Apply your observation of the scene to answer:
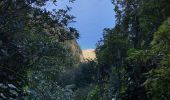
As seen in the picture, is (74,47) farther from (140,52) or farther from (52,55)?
(52,55)

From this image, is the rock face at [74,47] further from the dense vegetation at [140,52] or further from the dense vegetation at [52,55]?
the dense vegetation at [140,52]

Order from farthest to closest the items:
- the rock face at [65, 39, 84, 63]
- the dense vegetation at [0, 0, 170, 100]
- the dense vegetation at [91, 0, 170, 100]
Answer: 1. the rock face at [65, 39, 84, 63]
2. the dense vegetation at [91, 0, 170, 100]
3. the dense vegetation at [0, 0, 170, 100]

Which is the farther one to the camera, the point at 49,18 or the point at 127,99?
the point at 127,99

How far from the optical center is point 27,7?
9.88 meters

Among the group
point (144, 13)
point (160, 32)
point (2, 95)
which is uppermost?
point (144, 13)

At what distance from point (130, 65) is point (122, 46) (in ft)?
66.4

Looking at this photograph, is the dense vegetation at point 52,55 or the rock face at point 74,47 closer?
the dense vegetation at point 52,55

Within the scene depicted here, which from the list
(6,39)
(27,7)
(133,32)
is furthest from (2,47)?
(133,32)

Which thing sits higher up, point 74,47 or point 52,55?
point 74,47

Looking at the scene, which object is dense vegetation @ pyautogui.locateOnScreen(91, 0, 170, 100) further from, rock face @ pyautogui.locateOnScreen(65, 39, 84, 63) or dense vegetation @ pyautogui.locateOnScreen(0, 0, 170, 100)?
rock face @ pyautogui.locateOnScreen(65, 39, 84, 63)

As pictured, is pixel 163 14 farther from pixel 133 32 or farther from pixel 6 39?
pixel 6 39

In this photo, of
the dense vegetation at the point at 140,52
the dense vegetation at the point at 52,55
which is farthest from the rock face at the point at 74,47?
the dense vegetation at the point at 140,52

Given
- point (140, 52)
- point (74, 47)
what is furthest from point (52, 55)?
point (74, 47)

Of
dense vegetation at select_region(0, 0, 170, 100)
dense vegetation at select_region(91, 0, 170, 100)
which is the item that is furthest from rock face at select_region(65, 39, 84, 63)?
dense vegetation at select_region(91, 0, 170, 100)
